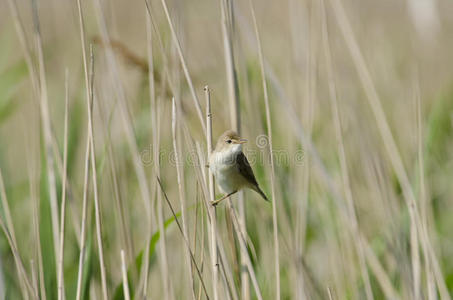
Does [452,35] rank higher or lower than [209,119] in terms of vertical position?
higher

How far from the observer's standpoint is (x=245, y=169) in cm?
272

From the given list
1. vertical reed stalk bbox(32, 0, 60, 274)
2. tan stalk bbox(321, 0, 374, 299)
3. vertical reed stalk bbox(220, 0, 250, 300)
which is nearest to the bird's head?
vertical reed stalk bbox(220, 0, 250, 300)

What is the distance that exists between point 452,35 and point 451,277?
23.6 ft

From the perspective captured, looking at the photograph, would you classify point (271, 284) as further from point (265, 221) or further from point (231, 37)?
point (231, 37)

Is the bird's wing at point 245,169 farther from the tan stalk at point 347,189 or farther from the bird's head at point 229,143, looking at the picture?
the tan stalk at point 347,189

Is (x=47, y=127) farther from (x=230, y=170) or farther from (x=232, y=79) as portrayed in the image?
(x=230, y=170)

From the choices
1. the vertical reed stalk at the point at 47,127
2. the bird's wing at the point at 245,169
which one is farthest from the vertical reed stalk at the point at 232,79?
the vertical reed stalk at the point at 47,127

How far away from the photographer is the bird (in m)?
2.58

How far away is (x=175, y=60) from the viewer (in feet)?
7.66

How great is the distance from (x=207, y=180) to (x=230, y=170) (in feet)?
0.43

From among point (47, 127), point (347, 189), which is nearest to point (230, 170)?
point (347, 189)

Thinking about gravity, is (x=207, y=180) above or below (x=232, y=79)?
below

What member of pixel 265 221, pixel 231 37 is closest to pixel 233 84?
pixel 231 37

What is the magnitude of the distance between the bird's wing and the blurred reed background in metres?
0.07
